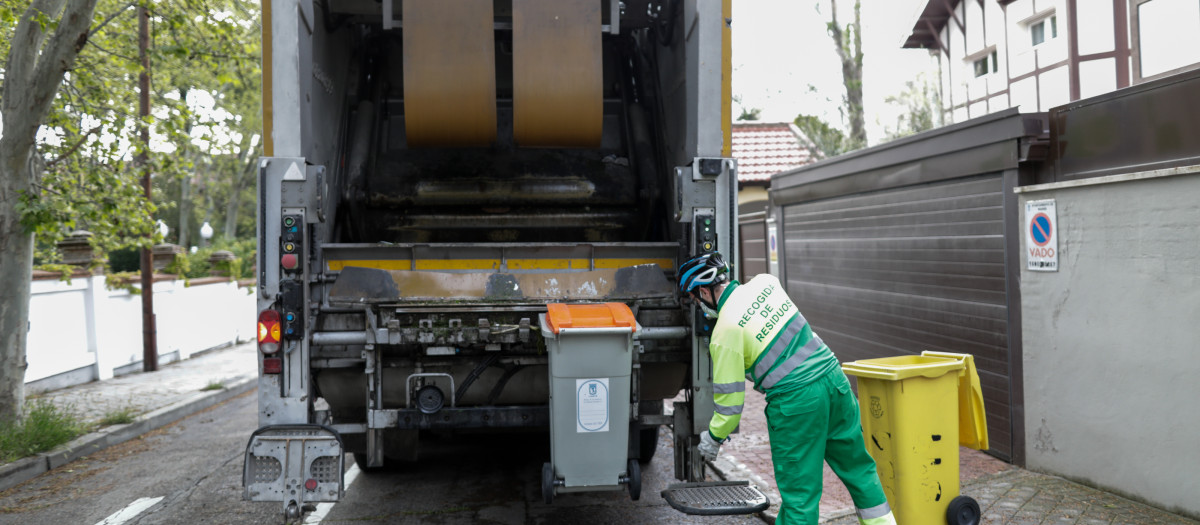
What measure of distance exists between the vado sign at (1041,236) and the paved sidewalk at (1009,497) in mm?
1275

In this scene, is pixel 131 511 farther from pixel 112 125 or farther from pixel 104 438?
pixel 112 125

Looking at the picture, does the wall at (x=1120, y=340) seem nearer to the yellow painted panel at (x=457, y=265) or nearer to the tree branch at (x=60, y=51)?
the yellow painted panel at (x=457, y=265)

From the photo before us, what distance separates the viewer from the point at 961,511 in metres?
3.76

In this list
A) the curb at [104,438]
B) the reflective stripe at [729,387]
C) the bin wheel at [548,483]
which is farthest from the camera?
the curb at [104,438]

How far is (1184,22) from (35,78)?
37.3 ft

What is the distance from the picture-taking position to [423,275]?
4086 mm

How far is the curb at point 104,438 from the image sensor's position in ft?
19.1

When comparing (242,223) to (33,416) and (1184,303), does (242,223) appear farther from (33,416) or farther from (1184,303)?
(1184,303)

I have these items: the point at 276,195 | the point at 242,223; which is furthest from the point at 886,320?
the point at 242,223

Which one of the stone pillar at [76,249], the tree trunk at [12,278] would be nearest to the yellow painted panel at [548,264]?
the tree trunk at [12,278]

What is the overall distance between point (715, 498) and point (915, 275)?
3577 millimetres

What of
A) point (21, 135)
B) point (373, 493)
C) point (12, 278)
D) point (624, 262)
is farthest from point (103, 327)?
point (624, 262)

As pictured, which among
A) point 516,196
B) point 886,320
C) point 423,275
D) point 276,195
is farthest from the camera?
point 886,320

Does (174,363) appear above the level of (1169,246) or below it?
below
